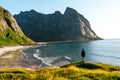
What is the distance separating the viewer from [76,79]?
16547 millimetres

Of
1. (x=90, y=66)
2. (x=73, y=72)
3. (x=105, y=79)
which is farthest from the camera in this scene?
(x=90, y=66)

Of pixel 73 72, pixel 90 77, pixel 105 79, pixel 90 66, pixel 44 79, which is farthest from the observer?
pixel 90 66

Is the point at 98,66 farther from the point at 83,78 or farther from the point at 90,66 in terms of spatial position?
the point at 83,78

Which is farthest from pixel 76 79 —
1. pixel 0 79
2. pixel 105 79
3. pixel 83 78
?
pixel 0 79

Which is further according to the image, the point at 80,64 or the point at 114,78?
the point at 80,64

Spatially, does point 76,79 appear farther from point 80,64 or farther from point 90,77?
point 80,64

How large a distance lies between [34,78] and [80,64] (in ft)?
86.0

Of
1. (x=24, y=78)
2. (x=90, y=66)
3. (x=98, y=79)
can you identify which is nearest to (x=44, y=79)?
(x=24, y=78)

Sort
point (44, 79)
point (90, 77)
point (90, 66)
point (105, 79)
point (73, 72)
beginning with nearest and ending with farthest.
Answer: point (44, 79)
point (105, 79)
point (90, 77)
point (73, 72)
point (90, 66)

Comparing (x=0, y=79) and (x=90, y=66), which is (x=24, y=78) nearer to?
(x=0, y=79)

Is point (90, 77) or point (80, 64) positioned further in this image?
point (80, 64)

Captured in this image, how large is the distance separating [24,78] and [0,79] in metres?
1.79

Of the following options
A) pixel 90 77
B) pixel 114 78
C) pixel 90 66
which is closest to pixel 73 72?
pixel 90 77

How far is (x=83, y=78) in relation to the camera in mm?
16984
